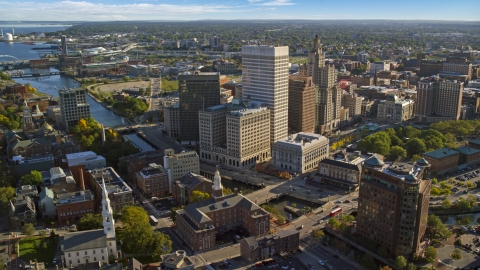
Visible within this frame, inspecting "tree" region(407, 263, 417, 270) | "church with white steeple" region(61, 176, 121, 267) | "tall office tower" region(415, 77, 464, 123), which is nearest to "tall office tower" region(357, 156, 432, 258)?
"tree" region(407, 263, 417, 270)

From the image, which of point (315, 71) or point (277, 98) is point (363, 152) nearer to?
point (277, 98)

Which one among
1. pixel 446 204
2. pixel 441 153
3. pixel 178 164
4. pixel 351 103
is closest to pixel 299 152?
pixel 178 164

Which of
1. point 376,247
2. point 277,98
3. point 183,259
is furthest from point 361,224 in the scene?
point 277,98

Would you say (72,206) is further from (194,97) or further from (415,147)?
(415,147)

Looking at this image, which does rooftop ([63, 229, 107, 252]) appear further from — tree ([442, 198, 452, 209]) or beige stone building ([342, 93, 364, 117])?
beige stone building ([342, 93, 364, 117])

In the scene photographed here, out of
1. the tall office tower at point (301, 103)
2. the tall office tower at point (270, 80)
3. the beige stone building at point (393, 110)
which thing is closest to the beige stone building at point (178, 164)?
the tall office tower at point (270, 80)

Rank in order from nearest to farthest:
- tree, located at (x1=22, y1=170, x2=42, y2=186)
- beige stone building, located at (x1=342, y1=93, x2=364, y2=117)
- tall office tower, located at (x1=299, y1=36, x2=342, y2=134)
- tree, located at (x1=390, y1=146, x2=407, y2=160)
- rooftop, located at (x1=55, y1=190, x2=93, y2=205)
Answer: rooftop, located at (x1=55, y1=190, x2=93, y2=205) → tree, located at (x1=22, y1=170, x2=42, y2=186) → tree, located at (x1=390, y1=146, x2=407, y2=160) → tall office tower, located at (x1=299, y1=36, x2=342, y2=134) → beige stone building, located at (x1=342, y1=93, x2=364, y2=117)

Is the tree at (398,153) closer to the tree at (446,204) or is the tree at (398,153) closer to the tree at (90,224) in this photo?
the tree at (446,204)
